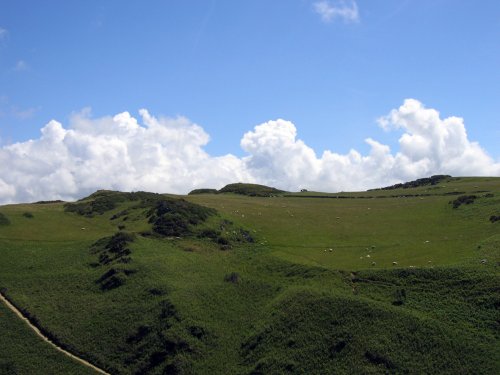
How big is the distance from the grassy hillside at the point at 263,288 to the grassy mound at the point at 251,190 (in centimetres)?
3848

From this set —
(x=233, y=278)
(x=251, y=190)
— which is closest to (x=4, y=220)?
(x=233, y=278)

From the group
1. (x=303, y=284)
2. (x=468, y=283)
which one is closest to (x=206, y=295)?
(x=303, y=284)

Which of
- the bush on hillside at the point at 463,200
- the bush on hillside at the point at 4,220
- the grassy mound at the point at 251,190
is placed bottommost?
the bush on hillside at the point at 4,220

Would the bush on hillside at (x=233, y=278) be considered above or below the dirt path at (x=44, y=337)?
above

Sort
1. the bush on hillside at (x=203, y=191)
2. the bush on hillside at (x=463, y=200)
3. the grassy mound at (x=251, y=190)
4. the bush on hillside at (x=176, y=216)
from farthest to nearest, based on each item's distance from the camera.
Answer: the bush on hillside at (x=203, y=191) → the grassy mound at (x=251, y=190) → the bush on hillside at (x=463, y=200) → the bush on hillside at (x=176, y=216)

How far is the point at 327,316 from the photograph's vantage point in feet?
202

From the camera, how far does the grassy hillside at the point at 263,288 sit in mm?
56719

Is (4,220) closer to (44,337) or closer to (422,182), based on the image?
(44,337)

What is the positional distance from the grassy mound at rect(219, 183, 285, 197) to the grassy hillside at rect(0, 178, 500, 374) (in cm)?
3848

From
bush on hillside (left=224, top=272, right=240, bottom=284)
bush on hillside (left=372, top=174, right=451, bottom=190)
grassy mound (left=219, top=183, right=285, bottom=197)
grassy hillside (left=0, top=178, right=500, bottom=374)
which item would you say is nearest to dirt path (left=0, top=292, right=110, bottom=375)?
grassy hillside (left=0, top=178, right=500, bottom=374)

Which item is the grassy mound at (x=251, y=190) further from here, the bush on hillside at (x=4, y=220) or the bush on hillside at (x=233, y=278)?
the bush on hillside at (x=233, y=278)

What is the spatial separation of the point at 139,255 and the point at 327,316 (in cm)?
3410

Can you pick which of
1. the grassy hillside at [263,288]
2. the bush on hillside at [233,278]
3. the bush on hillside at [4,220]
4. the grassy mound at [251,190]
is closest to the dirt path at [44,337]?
the grassy hillside at [263,288]

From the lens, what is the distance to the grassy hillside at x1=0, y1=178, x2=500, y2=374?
186 ft
